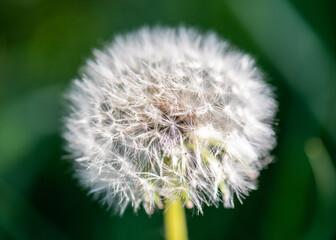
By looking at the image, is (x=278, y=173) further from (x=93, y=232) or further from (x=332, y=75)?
(x=93, y=232)

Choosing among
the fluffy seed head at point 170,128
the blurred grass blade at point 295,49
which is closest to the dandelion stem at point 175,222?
the fluffy seed head at point 170,128

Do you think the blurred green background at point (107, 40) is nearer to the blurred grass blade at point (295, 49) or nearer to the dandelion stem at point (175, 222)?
the blurred grass blade at point (295, 49)

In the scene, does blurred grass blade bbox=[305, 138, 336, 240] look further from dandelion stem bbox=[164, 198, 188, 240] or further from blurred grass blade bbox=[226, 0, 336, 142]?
dandelion stem bbox=[164, 198, 188, 240]

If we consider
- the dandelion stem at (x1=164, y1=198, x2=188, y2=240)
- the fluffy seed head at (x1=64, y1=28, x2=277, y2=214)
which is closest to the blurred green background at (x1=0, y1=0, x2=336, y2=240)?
the fluffy seed head at (x1=64, y1=28, x2=277, y2=214)

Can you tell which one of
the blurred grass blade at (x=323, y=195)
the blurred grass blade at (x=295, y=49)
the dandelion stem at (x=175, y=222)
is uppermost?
the blurred grass blade at (x=295, y=49)

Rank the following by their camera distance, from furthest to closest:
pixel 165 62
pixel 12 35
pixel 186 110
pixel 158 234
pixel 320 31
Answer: pixel 12 35 → pixel 320 31 → pixel 158 234 → pixel 165 62 → pixel 186 110

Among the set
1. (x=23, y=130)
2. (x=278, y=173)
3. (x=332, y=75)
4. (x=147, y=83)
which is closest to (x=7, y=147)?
(x=23, y=130)
